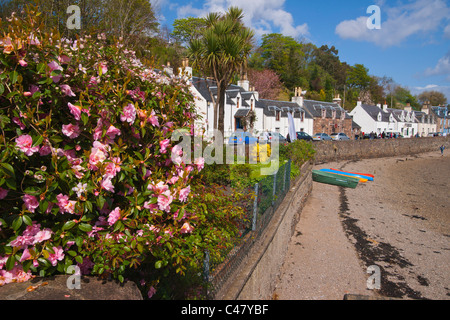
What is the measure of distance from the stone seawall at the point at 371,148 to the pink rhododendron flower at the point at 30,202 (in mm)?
32018

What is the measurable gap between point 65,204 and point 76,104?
2.17ft

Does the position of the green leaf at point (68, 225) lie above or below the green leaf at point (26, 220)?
below

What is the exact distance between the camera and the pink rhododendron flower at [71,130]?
2.15 meters

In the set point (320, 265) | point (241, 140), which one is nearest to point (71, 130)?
point (320, 265)

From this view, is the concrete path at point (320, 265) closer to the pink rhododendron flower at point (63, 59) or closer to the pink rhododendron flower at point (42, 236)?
the pink rhododendron flower at point (42, 236)

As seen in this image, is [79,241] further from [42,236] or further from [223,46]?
[223,46]

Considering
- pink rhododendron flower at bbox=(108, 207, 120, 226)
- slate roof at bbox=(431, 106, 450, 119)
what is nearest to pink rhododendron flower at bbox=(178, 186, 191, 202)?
pink rhododendron flower at bbox=(108, 207, 120, 226)

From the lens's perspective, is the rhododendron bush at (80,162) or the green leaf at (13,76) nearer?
the green leaf at (13,76)

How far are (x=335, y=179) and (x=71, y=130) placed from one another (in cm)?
2335

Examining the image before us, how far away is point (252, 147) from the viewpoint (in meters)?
13.9

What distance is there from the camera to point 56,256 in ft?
7.28

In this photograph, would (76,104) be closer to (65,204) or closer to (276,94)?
(65,204)

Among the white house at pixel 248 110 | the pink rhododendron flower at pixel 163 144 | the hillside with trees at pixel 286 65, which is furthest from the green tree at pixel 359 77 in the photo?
the pink rhododendron flower at pixel 163 144
